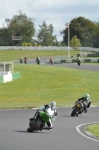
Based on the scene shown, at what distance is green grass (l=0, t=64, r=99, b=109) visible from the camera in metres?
36.7

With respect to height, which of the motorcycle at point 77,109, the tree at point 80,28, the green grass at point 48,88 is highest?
the tree at point 80,28

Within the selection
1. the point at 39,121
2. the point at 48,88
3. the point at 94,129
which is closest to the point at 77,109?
the point at 94,129

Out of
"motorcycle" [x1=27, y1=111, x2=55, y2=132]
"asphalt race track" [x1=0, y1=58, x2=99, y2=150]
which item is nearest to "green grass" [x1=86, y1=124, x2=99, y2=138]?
"asphalt race track" [x1=0, y1=58, x2=99, y2=150]

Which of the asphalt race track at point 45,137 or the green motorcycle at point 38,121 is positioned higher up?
the green motorcycle at point 38,121

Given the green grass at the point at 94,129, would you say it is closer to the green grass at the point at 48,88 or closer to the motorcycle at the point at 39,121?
the motorcycle at the point at 39,121

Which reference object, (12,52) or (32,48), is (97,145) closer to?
(12,52)

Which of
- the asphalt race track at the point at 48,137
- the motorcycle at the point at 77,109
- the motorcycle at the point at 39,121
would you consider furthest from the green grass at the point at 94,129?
the motorcycle at the point at 77,109

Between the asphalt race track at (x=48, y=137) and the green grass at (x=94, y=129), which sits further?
the green grass at (x=94, y=129)

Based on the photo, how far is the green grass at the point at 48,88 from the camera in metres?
36.7

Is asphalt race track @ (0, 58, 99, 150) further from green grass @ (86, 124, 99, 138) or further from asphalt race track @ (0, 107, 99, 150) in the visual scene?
green grass @ (86, 124, 99, 138)

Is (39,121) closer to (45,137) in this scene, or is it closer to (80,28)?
(45,137)

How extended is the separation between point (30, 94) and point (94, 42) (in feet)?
330

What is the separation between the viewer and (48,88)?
48.0 meters

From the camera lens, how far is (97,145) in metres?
14.3
